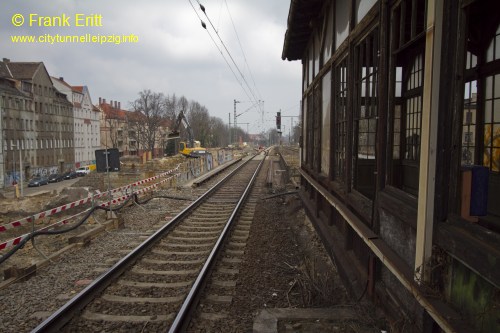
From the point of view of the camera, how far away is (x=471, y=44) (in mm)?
4145

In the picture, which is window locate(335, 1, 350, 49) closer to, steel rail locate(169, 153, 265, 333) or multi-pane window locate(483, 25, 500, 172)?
multi-pane window locate(483, 25, 500, 172)

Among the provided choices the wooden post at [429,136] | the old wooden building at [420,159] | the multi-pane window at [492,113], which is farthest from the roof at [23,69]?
the wooden post at [429,136]

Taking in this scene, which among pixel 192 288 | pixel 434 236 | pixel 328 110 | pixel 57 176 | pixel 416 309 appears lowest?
pixel 57 176

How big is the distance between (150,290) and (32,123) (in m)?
61.1

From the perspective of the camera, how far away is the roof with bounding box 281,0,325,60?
7684 mm

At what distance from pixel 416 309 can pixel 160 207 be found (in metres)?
10.7

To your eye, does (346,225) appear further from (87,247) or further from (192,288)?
(87,247)

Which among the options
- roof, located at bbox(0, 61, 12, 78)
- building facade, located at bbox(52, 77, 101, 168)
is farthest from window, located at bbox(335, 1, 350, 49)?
building facade, located at bbox(52, 77, 101, 168)

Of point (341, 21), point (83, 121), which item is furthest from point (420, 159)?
point (83, 121)

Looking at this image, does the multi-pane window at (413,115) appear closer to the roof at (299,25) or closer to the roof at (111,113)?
the roof at (299,25)

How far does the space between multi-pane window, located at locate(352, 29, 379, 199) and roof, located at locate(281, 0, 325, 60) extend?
265cm

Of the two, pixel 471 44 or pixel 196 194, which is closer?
pixel 471 44

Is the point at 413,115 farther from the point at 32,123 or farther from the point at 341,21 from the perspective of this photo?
the point at 32,123

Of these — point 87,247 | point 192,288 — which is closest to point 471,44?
point 192,288
